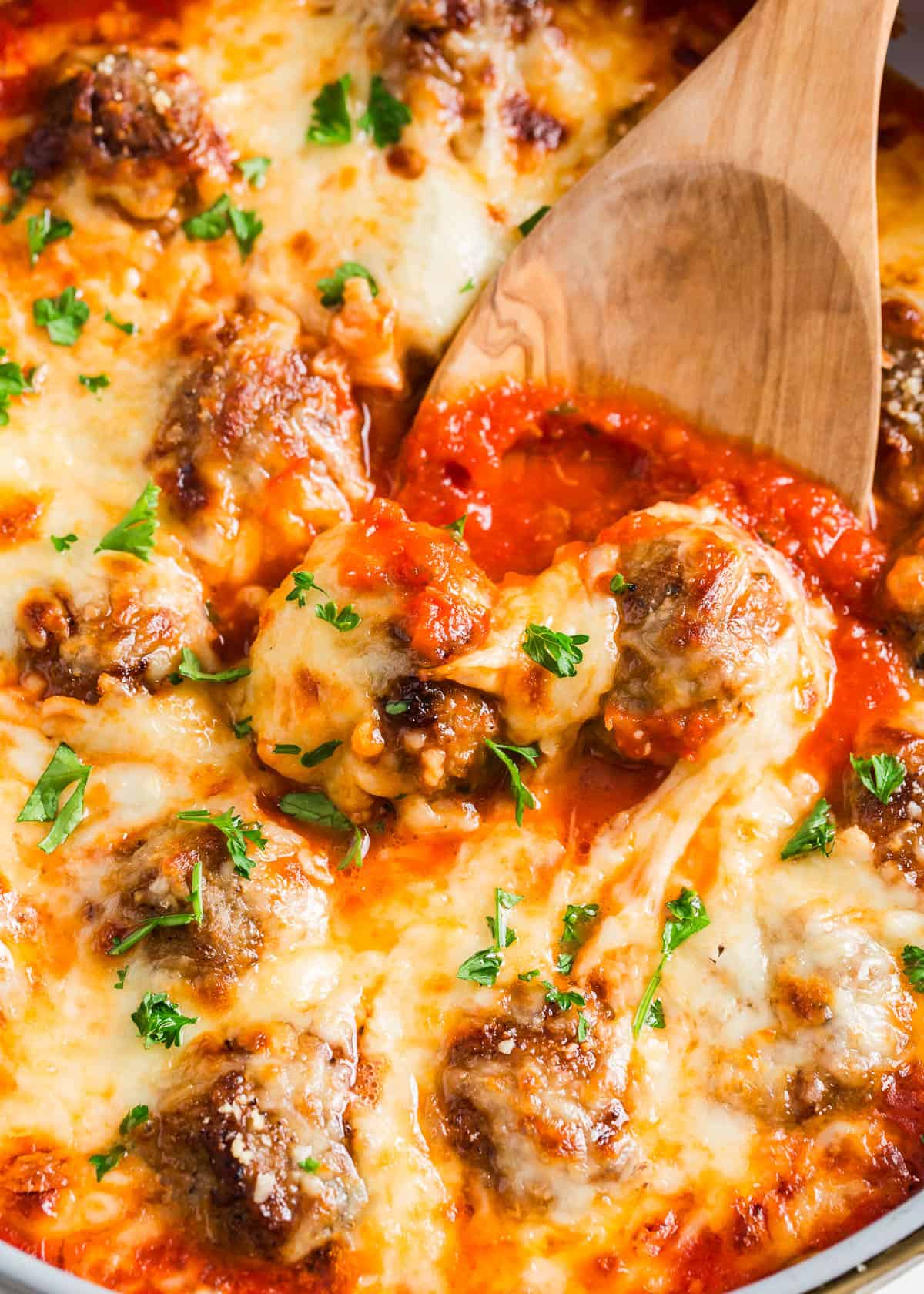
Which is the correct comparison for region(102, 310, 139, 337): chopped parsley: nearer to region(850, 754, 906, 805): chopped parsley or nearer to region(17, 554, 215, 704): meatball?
region(17, 554, 215, 704): meatball

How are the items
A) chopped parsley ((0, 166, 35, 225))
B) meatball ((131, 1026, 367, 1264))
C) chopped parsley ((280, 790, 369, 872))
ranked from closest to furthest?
1. meatball ((131, 1026, 367, 1264))
2. chopped parsley ((280, 790, 369, 872))
3. chopped parsley ((0, 166, 35, 225))

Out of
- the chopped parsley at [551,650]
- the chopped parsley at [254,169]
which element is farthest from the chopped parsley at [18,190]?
the chopped parsley at [551,650]

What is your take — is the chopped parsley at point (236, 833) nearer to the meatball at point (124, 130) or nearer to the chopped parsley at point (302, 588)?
the chopped parsley at point (302, 588)

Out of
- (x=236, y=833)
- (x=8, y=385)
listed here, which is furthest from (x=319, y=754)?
(x=8, y=385)

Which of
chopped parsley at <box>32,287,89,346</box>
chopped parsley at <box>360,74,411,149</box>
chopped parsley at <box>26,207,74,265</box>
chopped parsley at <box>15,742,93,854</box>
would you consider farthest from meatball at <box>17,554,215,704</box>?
chopped parsley at <box>360,74,411,149</box>

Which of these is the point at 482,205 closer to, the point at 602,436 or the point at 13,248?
the point at 602,436

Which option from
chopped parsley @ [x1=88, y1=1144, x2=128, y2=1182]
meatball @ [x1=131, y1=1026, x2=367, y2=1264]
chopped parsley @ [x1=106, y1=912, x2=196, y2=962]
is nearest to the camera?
meatball @ [x1=131, y1=1026, x2=367, y2=1264]
